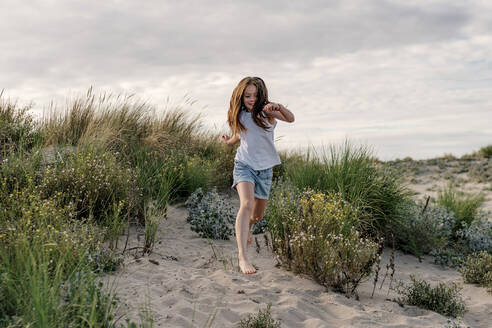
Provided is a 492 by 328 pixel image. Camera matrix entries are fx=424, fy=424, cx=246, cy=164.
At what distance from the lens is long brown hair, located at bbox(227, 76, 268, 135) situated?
505 centimetres

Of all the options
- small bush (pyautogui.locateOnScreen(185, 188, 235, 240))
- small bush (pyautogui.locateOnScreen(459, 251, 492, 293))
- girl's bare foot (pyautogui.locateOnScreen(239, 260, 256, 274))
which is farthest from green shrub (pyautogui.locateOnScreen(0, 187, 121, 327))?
small bush (pyautogui.locateOnScreen(459, 251, 492, 293))

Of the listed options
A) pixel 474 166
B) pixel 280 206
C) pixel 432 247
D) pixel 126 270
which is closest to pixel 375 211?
pixel 432 247

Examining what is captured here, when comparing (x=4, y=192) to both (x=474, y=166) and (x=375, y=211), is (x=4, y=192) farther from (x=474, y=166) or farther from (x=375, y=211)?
(x=474, y=166)

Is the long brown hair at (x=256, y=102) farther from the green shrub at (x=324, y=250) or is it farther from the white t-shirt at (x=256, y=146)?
the green shrub at (x=324, y=250)

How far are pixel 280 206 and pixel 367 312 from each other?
1.83m

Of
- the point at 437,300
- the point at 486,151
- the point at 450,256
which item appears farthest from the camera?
the point at 486,151

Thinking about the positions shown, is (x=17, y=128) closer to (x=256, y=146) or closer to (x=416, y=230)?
(x=256, y=146)

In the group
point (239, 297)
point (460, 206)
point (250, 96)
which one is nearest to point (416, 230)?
point (460, 206)

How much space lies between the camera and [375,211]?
6.77m

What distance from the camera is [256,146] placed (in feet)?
16.6

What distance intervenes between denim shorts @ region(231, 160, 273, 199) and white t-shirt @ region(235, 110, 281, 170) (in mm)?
75

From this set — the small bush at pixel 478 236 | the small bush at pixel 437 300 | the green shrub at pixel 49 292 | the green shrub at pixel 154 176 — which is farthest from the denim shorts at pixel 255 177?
the small bush at pixel 478 236

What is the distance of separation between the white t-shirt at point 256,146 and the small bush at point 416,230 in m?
2.90

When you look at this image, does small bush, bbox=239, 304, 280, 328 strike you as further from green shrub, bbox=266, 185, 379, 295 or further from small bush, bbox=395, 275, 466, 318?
small bush, bbox=395, 275, 466, 318
